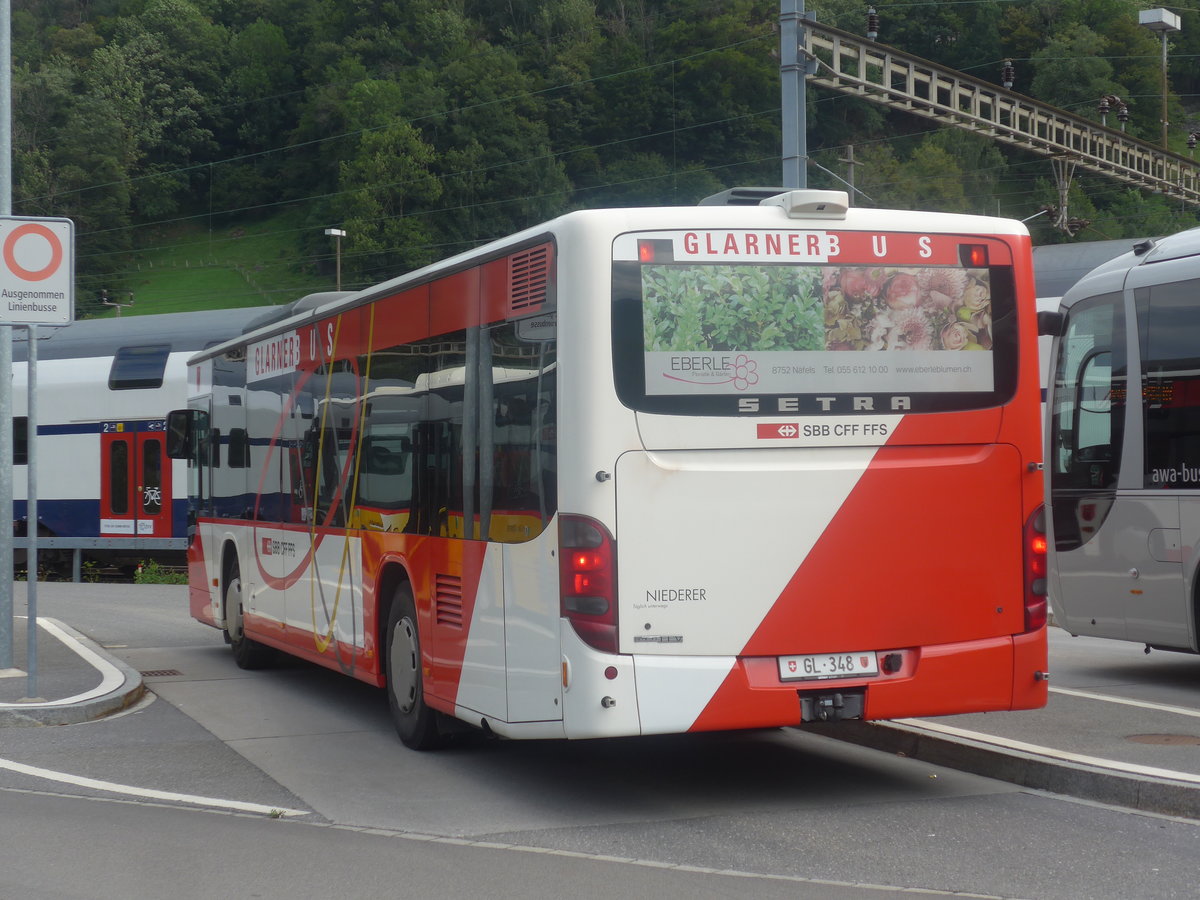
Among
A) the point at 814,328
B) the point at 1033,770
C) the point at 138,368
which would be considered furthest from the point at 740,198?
the point at 138,368

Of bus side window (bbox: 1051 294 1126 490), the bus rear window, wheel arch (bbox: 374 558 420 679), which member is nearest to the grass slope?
bus side window (bbox: 1051 294 1126 490)

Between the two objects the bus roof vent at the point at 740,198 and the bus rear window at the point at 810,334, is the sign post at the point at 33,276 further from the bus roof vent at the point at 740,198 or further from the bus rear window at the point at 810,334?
the bus rear window at the point at 810,334

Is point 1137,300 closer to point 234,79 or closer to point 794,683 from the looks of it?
point 794,683

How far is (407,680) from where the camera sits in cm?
945

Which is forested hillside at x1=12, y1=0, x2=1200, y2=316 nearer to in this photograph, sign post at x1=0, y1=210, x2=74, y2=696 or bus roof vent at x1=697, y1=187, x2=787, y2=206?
sign post at x1=0, y1=210, x2=74, y2=696

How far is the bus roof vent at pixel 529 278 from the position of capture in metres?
7.57

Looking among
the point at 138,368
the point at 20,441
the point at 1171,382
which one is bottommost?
the point at 1171,382

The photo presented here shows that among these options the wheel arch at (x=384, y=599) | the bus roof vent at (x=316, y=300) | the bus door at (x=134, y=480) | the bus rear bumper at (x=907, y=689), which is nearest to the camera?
the bus rear bumper at (x=907, y=689)

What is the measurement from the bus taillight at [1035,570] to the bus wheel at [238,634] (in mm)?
7848

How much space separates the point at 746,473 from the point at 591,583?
909mm

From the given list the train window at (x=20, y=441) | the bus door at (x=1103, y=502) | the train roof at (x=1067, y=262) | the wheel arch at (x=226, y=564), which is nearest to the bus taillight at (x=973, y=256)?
the bus door at (x=1103, y=502)

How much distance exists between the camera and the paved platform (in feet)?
24.9

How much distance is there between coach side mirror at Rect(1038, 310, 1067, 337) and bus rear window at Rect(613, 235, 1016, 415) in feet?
14.6

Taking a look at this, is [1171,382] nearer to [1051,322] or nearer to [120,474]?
[1051,322]
